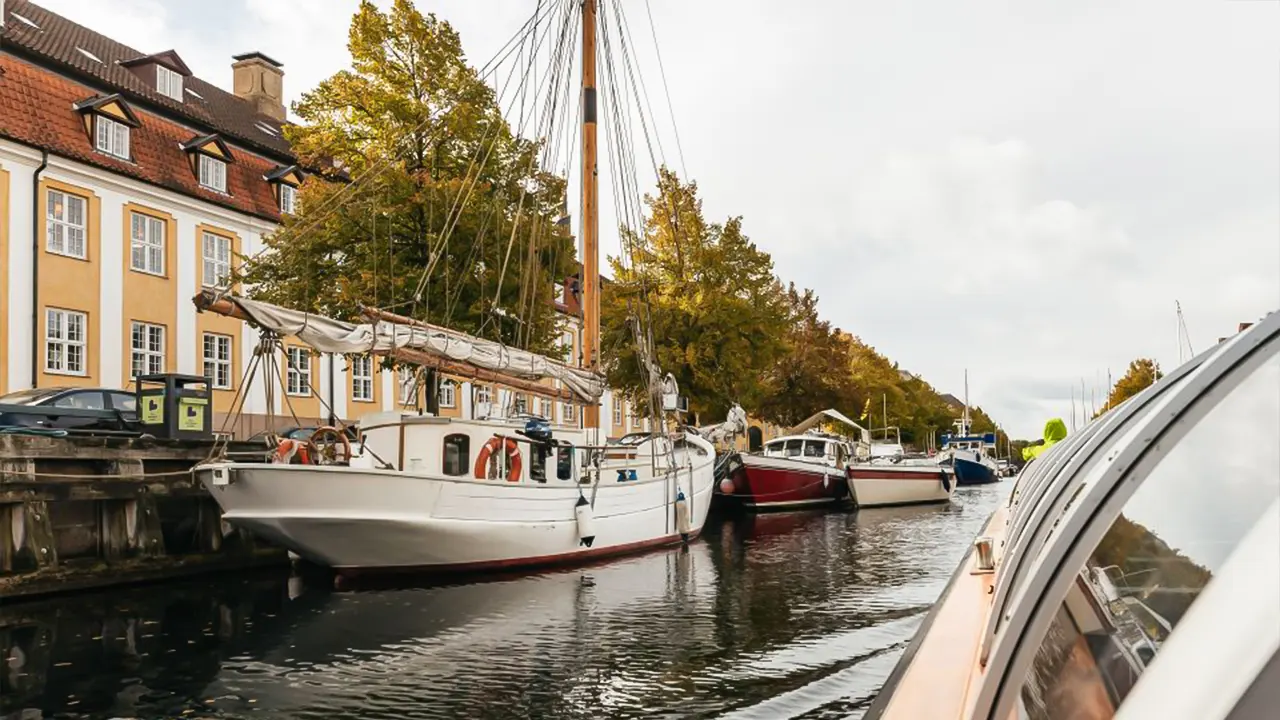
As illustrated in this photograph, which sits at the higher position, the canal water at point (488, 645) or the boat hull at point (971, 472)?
the canal water at point (488, 645)

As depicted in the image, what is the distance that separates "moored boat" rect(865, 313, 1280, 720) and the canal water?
18.4ft

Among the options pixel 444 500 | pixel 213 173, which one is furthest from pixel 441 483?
pixel 213 173

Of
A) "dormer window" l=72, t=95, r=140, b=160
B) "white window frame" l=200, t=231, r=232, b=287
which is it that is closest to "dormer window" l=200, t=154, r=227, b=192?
"white window frame" l=200, t=231, r=232, b=287

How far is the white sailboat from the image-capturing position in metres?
14.5

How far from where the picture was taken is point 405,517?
591 inches

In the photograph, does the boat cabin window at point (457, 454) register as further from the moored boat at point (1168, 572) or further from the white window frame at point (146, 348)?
the white window frame at point (146, 348)

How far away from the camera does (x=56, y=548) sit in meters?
14.2

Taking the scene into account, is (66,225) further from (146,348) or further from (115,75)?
(115,75)

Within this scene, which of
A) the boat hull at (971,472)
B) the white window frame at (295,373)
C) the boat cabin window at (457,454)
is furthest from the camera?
the boat hull at (971,472)

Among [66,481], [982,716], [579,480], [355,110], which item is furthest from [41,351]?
[982,716]

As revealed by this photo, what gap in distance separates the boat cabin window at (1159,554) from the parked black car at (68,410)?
18.5 meters

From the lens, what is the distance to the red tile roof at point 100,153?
88.4ft

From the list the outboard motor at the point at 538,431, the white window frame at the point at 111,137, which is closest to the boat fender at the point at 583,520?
the outboard motor at the point at 538,431

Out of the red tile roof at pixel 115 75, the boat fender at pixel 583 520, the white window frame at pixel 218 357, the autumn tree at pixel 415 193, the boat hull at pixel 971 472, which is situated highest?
the red tile roof at pixel 115 75
